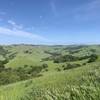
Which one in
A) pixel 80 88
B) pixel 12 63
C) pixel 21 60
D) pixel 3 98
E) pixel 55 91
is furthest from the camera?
pixel 21 60

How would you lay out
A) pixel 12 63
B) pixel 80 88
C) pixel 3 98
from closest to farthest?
pixel 80 88
pixel 3 98
pixel 12 63

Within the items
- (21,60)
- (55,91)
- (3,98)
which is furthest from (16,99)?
(21,60)

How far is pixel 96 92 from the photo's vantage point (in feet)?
10.7

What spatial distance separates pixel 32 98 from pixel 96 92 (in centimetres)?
147

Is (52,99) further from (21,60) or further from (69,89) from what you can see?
(21,60)

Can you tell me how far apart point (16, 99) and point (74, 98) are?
230cm

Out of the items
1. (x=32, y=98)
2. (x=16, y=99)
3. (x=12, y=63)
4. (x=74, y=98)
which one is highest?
(x=74, y=98)

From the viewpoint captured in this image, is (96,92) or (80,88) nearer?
(96,92)

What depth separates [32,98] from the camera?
14.0ft

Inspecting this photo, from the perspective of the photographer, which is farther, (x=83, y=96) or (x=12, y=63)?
(x=12, y=63)

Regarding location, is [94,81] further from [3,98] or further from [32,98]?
[3,98]

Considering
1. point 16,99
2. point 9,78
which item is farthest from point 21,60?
point 16,99

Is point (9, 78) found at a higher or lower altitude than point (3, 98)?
lower

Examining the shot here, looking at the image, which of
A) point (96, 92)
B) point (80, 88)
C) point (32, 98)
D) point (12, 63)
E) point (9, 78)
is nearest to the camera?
point (96, 92)
